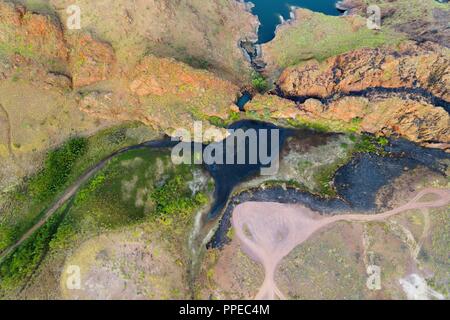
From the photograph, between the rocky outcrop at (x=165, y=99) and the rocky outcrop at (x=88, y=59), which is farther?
the rocky outcrop at (x=165, y=99)

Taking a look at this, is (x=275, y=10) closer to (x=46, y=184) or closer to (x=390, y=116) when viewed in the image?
(x=390, y=116)

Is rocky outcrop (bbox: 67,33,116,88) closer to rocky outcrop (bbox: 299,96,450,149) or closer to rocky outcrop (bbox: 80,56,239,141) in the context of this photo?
rocky outcrop (bbox: 80,56,239,141)

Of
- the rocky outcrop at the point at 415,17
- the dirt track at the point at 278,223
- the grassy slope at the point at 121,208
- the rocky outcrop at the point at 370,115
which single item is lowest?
the dirt track at the point at 278,223

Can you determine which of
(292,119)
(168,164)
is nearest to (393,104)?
(292,119)

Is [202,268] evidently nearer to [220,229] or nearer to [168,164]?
[220,229]

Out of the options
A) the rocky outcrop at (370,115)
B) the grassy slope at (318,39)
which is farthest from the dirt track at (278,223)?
the grassy slope at (318,39)

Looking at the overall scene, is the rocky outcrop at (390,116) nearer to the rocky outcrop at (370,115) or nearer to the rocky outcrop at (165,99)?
the rocky outcrop at (370,115)
